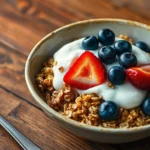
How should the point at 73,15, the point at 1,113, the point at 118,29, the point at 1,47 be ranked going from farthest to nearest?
1. the point at 73,15
2. the point at 1,47
3. the point at 118,29
4. the point at 1,113

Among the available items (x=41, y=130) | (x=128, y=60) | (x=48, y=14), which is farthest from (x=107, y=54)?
(x=48, y=14)

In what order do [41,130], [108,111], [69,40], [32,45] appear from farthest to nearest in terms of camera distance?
[32,45]
[69,40]
[41,130]
[108,111]

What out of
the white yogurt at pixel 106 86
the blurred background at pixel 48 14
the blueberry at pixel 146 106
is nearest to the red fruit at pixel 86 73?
the white yogurt at pixel 106 86

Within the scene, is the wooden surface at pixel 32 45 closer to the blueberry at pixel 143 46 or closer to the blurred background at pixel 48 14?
the blurred background at pixel 48 14

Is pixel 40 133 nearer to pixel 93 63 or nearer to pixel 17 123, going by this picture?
pixel 17 123

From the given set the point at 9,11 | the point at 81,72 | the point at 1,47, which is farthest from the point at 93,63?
the point at 9,11

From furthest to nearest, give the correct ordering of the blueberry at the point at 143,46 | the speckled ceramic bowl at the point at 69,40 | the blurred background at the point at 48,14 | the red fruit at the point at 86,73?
1. the blurred background at the point at 48,14
2. the blueberry at the point at 143,46
3. the red fruit at the point at 86,73
4. the speckled ceramic bowl at the point at 69,40

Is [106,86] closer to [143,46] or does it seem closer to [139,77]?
[139,77]
